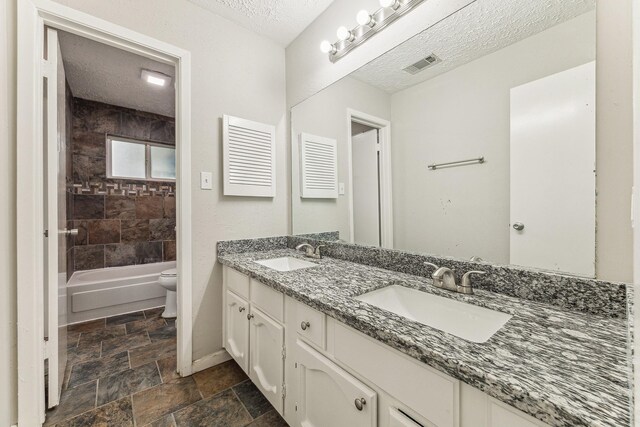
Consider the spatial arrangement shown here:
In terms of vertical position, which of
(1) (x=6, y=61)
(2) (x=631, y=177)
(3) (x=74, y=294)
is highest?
(1) (x=6, y=61)

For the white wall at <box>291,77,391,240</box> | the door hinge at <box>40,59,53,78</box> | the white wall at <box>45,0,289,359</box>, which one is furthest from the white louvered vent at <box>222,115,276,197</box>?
the door hinge at <box>40,59,53,78</box>

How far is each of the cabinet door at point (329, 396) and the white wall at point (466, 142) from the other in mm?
672

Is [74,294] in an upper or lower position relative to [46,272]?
lower

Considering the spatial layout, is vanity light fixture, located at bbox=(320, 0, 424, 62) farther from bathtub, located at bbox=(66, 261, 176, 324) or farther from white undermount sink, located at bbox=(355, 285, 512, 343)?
bathtub, located at bbox=(66, 261, 176, 324)

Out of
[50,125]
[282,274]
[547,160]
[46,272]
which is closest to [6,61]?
[50,125]

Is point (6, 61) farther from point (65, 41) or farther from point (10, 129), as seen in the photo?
point (65, 41)

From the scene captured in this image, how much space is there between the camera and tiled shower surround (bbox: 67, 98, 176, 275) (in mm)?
2920

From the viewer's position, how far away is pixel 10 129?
117cm

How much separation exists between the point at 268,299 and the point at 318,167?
101 cm

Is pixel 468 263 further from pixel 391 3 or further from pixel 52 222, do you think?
pixel 52 222

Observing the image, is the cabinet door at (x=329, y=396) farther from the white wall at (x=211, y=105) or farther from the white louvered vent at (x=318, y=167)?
the white louvered vent at (x=318, y=167)

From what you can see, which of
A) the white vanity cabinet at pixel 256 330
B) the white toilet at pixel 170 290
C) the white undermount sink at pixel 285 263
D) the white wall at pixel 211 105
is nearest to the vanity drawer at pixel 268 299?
the white vanity cabinet at pixel 256 330

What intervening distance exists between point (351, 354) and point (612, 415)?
552 millimetres

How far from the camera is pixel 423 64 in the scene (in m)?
1.21
